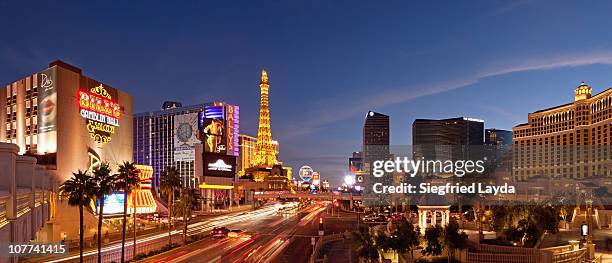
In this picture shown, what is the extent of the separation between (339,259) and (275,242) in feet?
55.5

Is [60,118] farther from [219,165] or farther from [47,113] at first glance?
[219,165]

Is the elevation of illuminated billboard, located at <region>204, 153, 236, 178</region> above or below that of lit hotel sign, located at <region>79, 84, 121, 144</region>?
below

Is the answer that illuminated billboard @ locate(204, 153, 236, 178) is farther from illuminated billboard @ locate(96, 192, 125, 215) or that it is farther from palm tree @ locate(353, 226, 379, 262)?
palm tree @ locate(353, 226, 379, 262)

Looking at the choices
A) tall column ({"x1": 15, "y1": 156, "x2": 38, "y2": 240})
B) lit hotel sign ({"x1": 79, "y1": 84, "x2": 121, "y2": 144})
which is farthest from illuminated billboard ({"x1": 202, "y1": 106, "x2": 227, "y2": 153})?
tall column ({"x1": 15, "y1": 156, "x2": 38, "y2": 240})

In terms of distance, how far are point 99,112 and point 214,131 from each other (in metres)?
84.1

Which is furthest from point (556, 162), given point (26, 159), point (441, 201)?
point (26, 159)

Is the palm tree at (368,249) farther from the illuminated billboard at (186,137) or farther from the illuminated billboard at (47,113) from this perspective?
the illuminated billboard at (186,137)

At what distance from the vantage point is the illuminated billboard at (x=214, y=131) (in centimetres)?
16212

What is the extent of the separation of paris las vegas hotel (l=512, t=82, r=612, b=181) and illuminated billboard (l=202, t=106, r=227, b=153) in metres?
110

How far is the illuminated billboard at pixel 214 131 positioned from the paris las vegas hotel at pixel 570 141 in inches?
4321

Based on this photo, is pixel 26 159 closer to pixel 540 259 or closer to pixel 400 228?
pixel 400 228

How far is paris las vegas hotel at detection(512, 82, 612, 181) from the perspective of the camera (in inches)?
5728

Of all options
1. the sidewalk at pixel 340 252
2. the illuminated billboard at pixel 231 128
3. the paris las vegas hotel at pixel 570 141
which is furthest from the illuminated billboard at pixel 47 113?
the paris las vegas hotel at pixel 570 141

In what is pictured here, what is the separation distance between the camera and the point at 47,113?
7025cm
